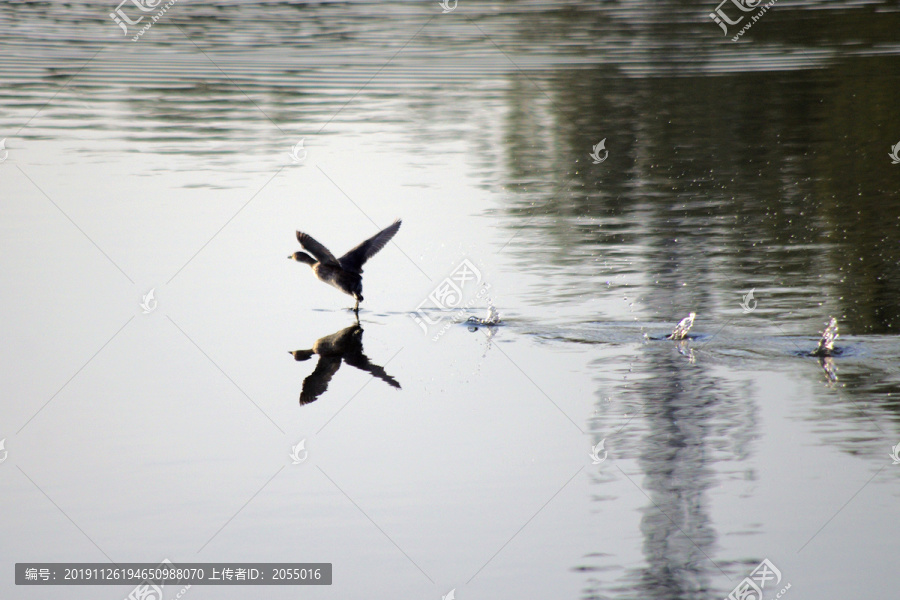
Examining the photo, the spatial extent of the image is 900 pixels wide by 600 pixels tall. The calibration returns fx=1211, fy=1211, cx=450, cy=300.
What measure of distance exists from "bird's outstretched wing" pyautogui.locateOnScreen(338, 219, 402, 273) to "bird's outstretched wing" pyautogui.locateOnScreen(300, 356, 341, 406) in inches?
59.7

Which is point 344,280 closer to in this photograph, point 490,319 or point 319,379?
point 490,319

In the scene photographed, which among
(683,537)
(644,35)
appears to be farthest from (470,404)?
(644,35)

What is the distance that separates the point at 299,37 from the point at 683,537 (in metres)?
24.7

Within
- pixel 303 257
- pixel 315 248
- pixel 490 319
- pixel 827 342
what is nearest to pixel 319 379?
pixel 490 319

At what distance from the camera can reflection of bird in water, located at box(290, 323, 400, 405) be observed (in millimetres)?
8469

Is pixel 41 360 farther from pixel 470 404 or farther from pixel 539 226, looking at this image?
pixel 539 226

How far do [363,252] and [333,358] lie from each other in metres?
1.76

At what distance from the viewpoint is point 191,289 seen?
1081 cm

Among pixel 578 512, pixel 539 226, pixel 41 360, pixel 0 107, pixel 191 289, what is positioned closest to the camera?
pixel 578 512

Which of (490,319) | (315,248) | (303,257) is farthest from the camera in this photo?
(303,257)

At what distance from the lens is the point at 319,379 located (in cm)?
864

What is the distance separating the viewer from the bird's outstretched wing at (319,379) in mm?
8281

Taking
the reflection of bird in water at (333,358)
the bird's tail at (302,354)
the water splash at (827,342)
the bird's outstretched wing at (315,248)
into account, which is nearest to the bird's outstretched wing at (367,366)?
the reflection of bird in water at (333,358)

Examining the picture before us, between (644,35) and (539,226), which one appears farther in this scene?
(644,35)
